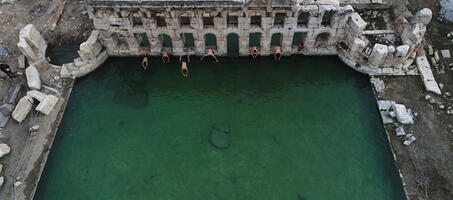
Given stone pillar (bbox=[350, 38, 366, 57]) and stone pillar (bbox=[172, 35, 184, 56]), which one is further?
stone pillar (bbox=[172, 35, 184, 56])

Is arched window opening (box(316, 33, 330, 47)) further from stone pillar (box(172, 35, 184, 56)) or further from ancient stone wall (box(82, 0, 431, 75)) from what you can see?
stone pillar (box(172, 35, 184, 56))

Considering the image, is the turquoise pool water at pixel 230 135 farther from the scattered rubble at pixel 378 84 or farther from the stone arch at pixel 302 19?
the stone arch at pixel 302 19

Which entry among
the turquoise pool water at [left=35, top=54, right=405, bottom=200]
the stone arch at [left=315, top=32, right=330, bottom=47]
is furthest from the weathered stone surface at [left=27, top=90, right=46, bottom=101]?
the stone arch at [left=315, top=32, right=330, bottom=47]

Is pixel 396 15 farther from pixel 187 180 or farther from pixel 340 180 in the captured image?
pixel 187 180

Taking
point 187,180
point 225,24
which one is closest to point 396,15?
point 225,24

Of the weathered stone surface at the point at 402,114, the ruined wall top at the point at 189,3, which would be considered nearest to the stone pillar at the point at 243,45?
the ruined wall top at the point at 189,3
